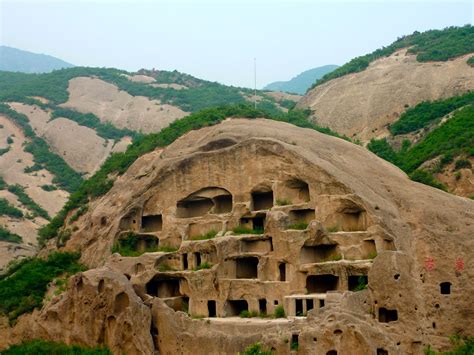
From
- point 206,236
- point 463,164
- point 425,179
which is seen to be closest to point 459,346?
point 206,236

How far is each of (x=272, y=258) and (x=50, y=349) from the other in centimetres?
915

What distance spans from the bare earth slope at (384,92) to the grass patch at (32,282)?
2719cm

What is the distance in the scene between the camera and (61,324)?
107ft

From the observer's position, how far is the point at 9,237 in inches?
2156

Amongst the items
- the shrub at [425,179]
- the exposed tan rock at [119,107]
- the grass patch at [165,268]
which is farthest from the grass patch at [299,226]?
the exposed tan rock at [119,107]

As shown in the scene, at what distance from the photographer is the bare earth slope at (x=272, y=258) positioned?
27031mm

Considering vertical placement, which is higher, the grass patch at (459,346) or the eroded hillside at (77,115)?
the eroded hillside at (77,115)

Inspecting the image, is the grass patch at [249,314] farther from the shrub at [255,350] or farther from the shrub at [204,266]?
the shrub at [255,350]

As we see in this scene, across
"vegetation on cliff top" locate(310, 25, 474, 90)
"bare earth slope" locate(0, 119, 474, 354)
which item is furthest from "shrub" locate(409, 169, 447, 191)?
"vegetation on cliff top" locate(310, 25, 474, 90)

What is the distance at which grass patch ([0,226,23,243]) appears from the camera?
54469 mm

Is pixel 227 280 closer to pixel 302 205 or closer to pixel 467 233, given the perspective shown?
pixel 302 205

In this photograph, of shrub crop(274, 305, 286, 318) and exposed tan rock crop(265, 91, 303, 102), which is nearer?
shrub crop(274, 305, 286, 318)

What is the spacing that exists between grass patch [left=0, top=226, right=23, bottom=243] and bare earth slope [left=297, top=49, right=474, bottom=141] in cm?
2363

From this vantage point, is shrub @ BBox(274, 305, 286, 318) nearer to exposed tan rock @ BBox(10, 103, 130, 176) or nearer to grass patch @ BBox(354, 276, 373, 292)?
grass patch @ BBox(354, 276, 373, 292)
